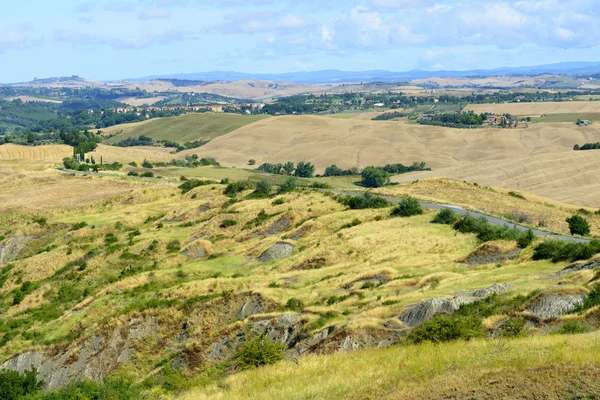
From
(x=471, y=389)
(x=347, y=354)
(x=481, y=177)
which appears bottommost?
(x=481, y=177)

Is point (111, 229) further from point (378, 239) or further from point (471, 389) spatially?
point (471, 389)

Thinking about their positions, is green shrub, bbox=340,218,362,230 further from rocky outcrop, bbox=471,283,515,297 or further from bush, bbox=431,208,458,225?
rocky outcrop, bbox=471,283,515,297

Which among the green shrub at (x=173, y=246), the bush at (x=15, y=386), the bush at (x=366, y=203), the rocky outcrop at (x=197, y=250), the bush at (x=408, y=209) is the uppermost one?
the bush at (x=408, y=209)

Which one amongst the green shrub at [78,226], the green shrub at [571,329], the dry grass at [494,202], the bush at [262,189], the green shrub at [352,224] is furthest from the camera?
the bush at [262,189]

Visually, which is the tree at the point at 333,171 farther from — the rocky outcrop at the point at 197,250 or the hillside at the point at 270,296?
the rocky outcrop at the point at 197,250

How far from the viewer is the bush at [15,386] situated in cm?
2731

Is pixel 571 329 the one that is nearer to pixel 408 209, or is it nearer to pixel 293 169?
pixel 408 209

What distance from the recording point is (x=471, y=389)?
1678 cm

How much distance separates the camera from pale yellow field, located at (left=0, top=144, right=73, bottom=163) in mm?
144500

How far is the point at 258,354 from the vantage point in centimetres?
2642

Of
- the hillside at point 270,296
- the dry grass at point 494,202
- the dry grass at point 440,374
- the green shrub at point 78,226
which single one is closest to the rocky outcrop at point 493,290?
the hillside at point 270,296

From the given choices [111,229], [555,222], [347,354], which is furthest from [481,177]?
[347,354]

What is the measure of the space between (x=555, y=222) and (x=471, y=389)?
153ft

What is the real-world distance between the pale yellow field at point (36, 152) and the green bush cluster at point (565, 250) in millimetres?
120723
